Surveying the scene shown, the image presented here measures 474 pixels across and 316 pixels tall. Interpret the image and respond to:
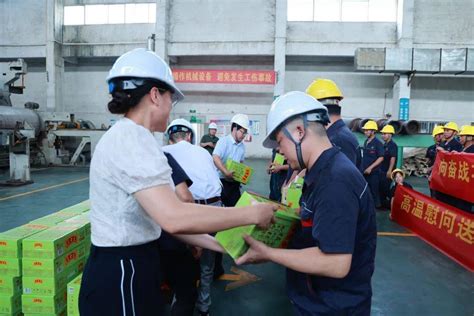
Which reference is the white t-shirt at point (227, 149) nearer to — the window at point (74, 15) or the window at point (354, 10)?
the window at point (354, 10)

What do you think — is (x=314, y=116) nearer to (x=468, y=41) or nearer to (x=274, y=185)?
(x=274, y=185)

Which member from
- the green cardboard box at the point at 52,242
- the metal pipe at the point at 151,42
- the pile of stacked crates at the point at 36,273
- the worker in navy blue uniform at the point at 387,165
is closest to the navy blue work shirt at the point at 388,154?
the worker in navy blue uniform at the point at 387,165

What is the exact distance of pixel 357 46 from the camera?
1427 cm

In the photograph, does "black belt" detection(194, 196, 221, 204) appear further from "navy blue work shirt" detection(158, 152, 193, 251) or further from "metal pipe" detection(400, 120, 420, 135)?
"metal pipe" detection(400, 120, 420, 135)

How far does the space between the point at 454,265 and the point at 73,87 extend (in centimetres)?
1677

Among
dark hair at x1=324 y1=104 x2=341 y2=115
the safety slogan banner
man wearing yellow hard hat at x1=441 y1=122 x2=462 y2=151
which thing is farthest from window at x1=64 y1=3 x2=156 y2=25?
dark hair at x1=324 y1=104 x2=341 y2=115

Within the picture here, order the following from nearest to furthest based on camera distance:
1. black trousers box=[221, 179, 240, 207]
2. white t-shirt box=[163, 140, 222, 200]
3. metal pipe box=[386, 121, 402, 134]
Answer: white t-shirt box=[163, 140, 222, 200] < black trousers box=[221, 179, 240, 207] < metal pipe box=[386, 121, 402, 134]

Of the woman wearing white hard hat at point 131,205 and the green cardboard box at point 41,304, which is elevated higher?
the woman wearing white hard hat at point 131,205

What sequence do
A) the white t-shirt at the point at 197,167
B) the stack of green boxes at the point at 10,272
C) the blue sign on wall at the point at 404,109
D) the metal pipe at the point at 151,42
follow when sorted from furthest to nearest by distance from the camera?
the metal pipe at the point at 151,42 → the blue sign on wall at the point at 404,109 → the white t-shirt at the point at 197,167 → the stack of green boxes at the point at 10,272

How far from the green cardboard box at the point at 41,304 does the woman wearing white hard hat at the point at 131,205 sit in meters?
1.48

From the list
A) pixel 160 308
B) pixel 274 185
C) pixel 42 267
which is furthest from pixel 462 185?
pixel 42 267

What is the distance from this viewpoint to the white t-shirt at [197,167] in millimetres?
3115

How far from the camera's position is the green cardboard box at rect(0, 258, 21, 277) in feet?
8.45

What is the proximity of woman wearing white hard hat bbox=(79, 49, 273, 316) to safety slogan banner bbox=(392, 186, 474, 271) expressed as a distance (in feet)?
13.9
